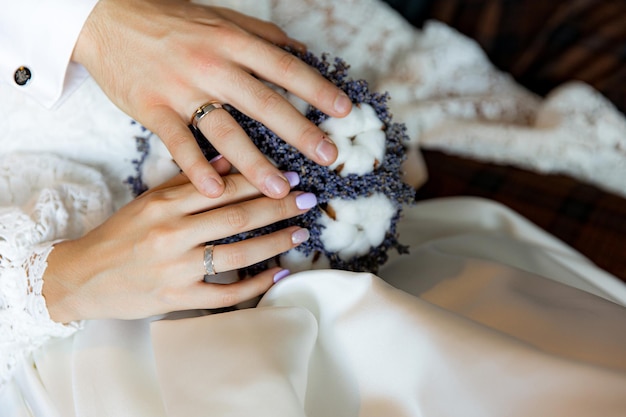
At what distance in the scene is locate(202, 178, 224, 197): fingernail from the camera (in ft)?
2.48

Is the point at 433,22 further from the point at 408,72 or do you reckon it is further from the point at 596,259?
the point at 596,259

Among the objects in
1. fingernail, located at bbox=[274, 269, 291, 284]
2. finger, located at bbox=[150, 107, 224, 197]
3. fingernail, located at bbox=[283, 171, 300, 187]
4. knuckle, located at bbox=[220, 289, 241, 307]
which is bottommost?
knuckle, located at bbox=[220, 289, 241, 307]

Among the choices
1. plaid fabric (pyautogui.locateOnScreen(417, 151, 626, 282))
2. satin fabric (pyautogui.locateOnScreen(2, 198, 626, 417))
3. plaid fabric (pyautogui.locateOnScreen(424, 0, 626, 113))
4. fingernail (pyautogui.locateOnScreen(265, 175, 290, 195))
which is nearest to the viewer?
satin fabric (pyautogui.locateOnScreen(2, 198, 626, 417))

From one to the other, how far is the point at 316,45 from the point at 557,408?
0.75 m

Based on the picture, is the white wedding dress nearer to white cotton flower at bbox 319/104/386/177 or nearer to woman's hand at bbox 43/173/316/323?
woman's hand at bbox 43/173/316/323

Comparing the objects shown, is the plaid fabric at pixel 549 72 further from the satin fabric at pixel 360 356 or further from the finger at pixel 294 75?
the finger at pixel 294 75

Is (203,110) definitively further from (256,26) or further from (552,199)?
(552,199)

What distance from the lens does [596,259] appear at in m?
1.04

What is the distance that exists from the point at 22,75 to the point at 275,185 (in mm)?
455

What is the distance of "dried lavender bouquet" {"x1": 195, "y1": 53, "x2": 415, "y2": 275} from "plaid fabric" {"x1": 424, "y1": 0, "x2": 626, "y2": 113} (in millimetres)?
620

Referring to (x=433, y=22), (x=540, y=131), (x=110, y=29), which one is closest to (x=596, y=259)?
(x=540, y=131)

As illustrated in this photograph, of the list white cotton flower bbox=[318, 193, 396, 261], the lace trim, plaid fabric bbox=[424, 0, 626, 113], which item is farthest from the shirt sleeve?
plaid fabric bbox=[424, 0, 626, 113]

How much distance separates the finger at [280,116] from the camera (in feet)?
2.50

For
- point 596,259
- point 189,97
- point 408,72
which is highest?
point 189,97
